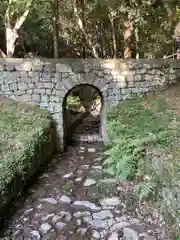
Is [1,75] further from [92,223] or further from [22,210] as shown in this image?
[92,223]

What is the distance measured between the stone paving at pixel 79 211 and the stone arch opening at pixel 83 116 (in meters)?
2.61

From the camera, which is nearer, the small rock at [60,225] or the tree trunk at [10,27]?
the small rock at [60,225]

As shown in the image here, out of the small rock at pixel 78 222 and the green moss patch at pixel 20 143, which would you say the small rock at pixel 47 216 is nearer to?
the small rock at pixel 78 222

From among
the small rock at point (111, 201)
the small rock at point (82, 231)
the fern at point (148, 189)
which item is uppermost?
the fern at point (148, 189)

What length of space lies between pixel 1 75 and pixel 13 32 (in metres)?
1.46

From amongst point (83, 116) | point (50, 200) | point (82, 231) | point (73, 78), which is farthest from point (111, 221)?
point (83, 116)

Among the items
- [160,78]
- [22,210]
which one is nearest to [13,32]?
[160,78]

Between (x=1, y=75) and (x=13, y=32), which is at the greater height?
(x=13, y=32)

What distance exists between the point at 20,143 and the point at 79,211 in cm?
196

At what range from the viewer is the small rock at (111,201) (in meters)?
5.91

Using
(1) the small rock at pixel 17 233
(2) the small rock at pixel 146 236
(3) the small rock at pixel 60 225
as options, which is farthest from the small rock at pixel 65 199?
Answer: (2) the small rock at pixel 146 236

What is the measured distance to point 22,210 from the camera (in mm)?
5762

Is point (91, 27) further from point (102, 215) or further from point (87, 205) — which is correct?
point (102, 215)

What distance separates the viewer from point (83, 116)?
45.4 ft
